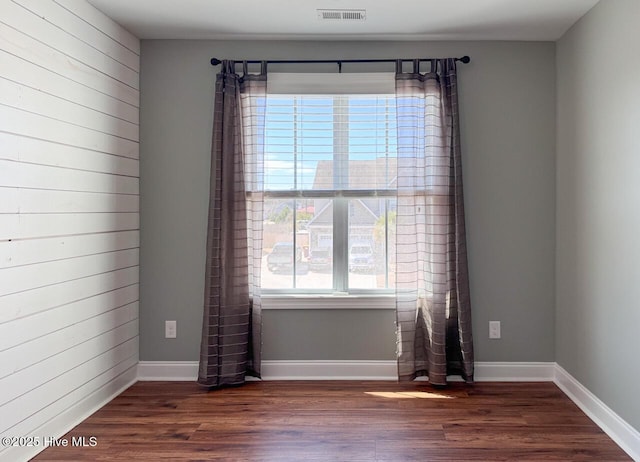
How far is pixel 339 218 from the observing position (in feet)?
10.6

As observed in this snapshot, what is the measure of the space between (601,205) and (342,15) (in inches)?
74.4

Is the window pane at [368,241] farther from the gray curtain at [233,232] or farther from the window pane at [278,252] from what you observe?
the gray curtain at [233,232]

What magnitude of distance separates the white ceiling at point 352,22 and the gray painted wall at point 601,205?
0.30 m

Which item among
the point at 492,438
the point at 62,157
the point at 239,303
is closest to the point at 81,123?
the point at 62,157

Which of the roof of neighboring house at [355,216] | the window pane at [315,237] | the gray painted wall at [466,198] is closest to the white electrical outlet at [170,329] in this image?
the gray painted wall at [466,198]

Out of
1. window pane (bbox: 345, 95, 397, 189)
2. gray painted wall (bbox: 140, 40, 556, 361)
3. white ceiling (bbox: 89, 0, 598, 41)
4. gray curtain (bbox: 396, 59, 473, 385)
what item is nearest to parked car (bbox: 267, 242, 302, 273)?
gray painted wall (bbox: 140, 40, 556, 361)

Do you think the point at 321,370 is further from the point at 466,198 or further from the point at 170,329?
the point at 466,198

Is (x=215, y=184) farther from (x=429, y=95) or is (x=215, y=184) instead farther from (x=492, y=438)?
(x=492, y=438)

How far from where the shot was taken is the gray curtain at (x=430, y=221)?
9.89ft

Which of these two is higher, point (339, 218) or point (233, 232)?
point (339, 218)

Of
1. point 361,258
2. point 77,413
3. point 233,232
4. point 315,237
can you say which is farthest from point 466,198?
point 77,413

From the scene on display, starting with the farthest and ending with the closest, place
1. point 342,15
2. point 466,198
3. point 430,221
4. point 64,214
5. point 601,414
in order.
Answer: point 466,198 → point 430,221 → point 342,15 → point 601,414 → point 64,214

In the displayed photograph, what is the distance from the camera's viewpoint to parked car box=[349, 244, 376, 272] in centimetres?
322

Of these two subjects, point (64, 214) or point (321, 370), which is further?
point (321, 370)
